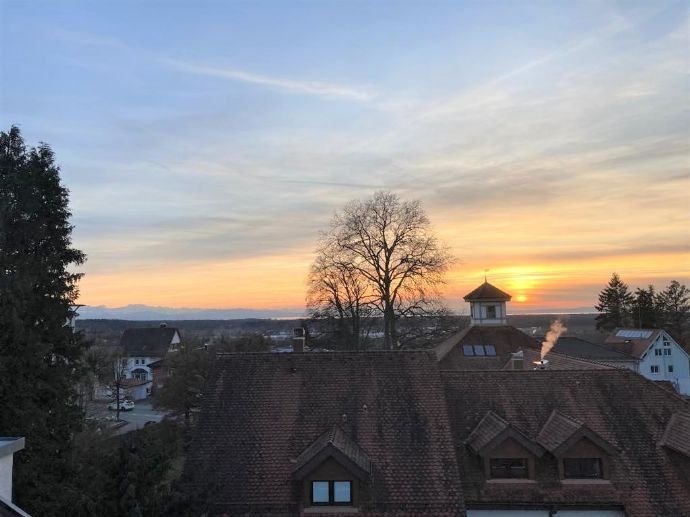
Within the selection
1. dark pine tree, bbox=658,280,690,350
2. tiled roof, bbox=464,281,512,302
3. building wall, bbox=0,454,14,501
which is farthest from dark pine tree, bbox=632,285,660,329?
building wall, bbox=0,454,14,501

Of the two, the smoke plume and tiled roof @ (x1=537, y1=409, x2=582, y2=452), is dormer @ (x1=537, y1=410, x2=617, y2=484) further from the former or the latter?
the smoke plume

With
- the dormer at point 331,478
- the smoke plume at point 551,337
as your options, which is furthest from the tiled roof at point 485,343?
the dormer at point 331,478

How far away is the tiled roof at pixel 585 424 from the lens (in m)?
14.4

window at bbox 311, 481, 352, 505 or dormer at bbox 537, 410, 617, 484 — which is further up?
dormer at bbox 537, 410, 617, 484

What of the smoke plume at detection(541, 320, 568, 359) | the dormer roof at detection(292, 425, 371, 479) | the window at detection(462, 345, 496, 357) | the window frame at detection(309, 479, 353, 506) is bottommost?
the window frame at detection(309, 479, 353, 506)

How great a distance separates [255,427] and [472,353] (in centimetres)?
2244

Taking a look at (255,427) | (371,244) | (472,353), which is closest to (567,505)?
(255,427)

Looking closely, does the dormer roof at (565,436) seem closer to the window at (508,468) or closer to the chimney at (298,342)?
the window at (508,468)

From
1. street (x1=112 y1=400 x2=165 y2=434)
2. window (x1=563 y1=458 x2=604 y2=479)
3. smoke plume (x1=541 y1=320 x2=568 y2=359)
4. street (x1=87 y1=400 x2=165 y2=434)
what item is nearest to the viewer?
window (x1=563 y1=458 x2=604 y2=479)

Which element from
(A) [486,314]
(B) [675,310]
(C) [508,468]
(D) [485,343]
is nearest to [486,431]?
(C) [508,468]

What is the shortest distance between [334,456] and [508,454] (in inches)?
196

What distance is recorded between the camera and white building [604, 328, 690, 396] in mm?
60906

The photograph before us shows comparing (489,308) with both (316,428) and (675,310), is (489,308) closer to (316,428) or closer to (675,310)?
(316,428)

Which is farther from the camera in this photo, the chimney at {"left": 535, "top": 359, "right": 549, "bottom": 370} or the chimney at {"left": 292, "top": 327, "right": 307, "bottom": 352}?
the chimney at {"left": 535, "top": 359, "right": 549, "bottom": 370}
